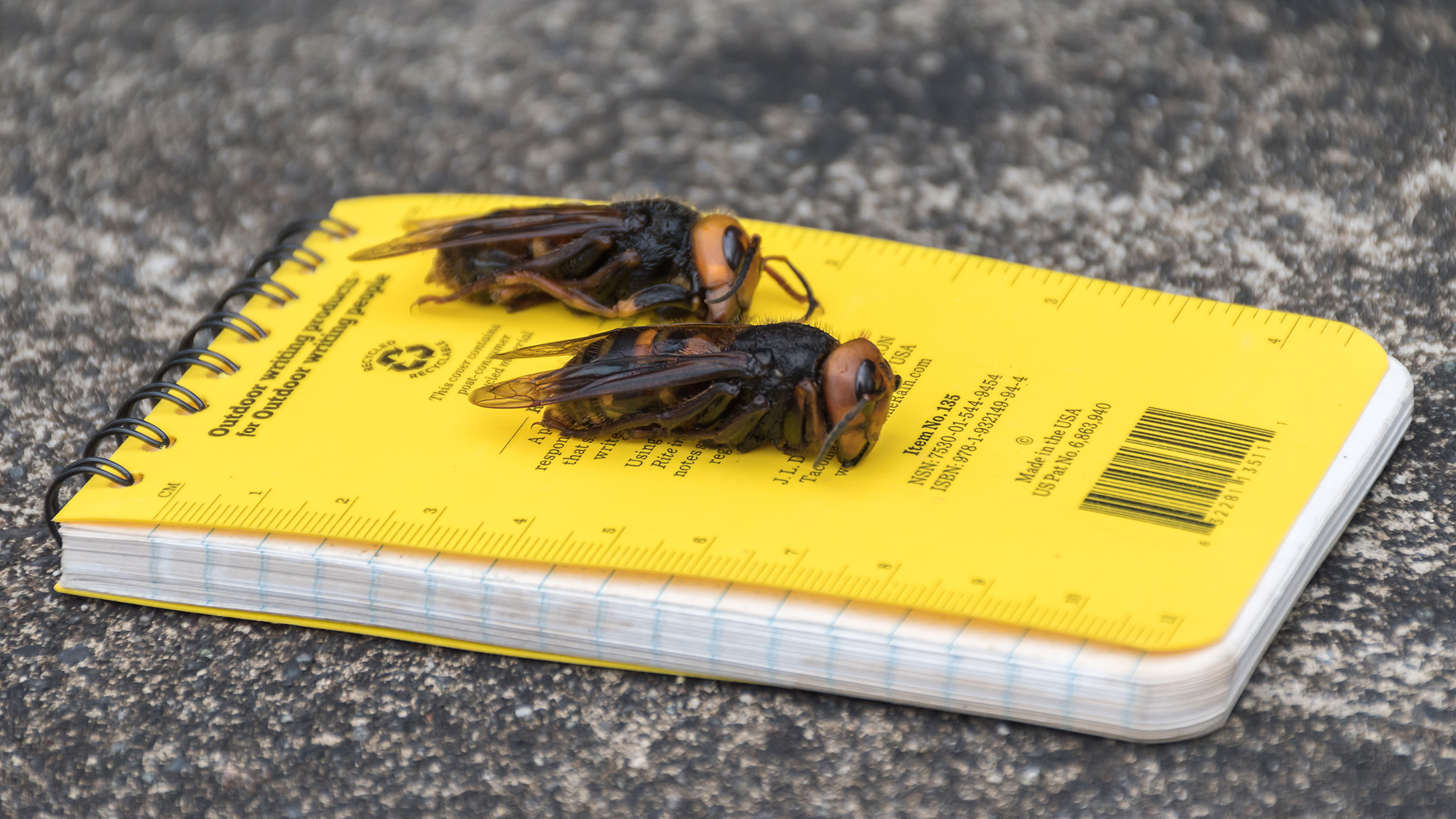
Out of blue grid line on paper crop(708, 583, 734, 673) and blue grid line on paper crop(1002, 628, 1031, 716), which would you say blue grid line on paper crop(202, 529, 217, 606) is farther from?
blue grid line on paper crop(1002, 628, 1031, 716)

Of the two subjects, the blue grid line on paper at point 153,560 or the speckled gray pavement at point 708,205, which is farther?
the blue grid line on paper at point 153,560

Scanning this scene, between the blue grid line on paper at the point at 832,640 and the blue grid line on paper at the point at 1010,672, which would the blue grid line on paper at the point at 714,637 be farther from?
the blue grid line on paper at the point at 1010,672

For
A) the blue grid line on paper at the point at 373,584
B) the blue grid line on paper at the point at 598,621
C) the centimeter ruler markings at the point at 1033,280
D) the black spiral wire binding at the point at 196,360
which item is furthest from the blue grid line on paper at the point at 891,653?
the black spiral wire binding at the point at 196,360

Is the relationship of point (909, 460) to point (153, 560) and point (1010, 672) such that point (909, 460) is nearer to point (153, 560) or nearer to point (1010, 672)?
point (1010, 672)

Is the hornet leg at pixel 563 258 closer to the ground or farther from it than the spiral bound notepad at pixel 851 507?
farther from it

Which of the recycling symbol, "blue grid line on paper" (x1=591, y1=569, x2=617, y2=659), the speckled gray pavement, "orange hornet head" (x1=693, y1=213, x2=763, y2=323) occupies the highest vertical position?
"orange hornet head" (x1=693, y1=213, x2=763, y2=323)

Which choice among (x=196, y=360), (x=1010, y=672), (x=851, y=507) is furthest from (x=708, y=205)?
(x=1010, y=672)

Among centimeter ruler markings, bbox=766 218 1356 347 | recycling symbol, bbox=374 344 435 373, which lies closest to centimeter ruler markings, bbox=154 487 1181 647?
recycling symbol, bbox=374 344 435 373
